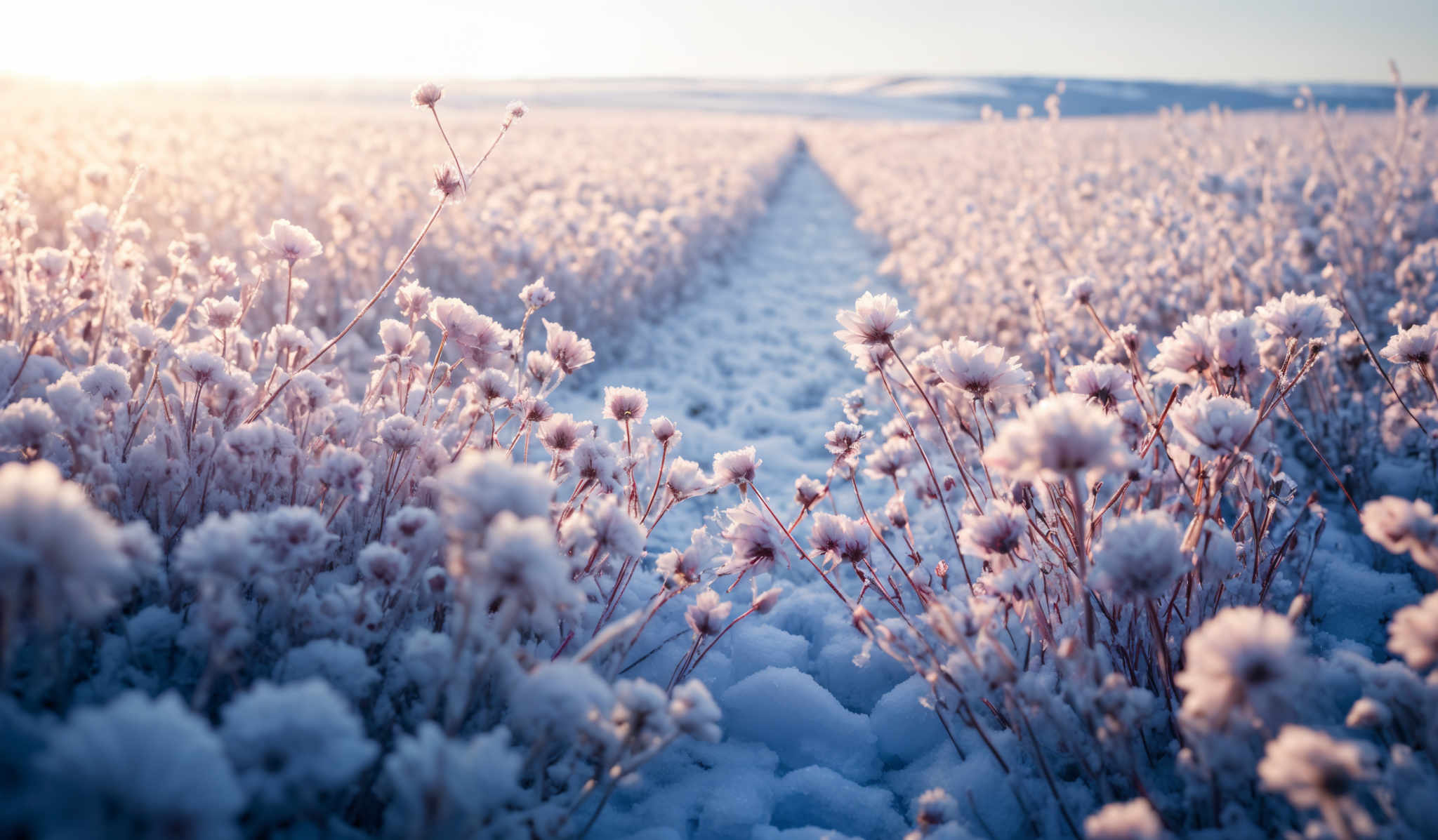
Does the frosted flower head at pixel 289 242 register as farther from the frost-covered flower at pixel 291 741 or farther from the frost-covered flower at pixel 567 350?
the frost-covered flower at pixel 291 741

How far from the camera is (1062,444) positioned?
958 mm

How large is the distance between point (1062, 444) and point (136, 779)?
1.08m

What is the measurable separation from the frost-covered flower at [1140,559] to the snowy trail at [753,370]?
955 mm

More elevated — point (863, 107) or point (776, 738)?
point (863, 107)

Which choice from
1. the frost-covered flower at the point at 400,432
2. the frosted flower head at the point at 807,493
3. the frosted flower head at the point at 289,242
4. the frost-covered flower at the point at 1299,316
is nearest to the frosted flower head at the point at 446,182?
the frosted flower head at the point at 289,242

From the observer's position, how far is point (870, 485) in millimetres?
3287

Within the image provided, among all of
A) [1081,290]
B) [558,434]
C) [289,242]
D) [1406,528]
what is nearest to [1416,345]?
[1081,290]

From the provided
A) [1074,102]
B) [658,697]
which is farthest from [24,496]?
[1074,102]

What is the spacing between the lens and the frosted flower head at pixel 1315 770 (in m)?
0.81

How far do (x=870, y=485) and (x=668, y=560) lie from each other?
71.2 inches

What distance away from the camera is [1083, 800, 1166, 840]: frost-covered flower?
876mm

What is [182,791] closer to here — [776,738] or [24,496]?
[24,496]

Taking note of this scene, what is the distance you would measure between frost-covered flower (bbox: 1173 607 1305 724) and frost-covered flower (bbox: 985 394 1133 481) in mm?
236

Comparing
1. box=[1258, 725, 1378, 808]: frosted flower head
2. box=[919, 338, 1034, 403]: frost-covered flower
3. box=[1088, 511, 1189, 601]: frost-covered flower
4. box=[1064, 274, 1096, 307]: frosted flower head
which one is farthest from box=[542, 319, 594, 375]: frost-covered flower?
box=[1258, 725, 1378, 808]: frosted flower head
